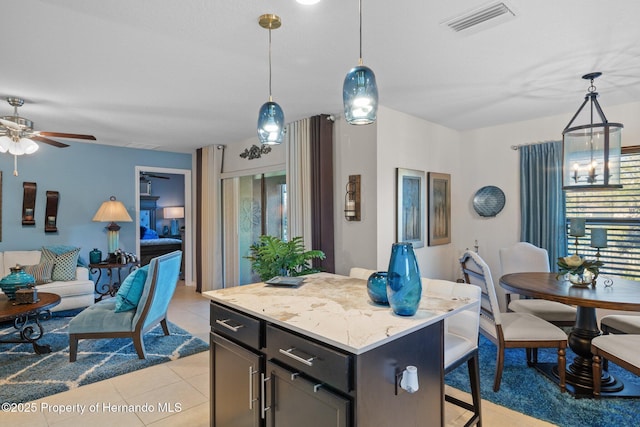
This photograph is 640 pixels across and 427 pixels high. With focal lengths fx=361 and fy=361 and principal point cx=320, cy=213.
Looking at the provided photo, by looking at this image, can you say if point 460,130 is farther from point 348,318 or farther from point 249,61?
point 348,318

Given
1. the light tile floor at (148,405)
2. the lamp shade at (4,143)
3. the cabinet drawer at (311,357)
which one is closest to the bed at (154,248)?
the lamp shade at (4,143)

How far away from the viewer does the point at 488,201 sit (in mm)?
4711

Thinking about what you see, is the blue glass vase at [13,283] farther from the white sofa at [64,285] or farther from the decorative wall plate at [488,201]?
the decorative wall plate at [488,201]

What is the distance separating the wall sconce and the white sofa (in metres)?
3.77

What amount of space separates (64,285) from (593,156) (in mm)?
5913

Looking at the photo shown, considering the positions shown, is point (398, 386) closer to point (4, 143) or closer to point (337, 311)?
point (337, 311)

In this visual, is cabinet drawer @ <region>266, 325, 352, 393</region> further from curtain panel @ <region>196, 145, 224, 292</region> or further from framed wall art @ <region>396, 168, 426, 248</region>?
curtain panel @ <region>196, 145, 224, 292</region>

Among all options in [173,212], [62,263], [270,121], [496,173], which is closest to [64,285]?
[62,263]

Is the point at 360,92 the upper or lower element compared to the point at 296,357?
upper

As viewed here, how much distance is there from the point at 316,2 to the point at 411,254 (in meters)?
1.37

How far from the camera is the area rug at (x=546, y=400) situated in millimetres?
2402

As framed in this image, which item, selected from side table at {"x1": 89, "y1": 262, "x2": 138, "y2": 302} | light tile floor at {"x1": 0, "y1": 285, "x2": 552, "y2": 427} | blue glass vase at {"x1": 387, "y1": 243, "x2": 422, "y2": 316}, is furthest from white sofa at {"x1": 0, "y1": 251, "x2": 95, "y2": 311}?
blue glass vase at {"x1": 387, "y1": 243, "x2": 422, "y2": 316}

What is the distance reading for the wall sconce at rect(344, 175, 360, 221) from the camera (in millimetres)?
3855

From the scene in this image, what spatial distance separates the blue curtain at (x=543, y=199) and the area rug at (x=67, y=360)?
395 cm
